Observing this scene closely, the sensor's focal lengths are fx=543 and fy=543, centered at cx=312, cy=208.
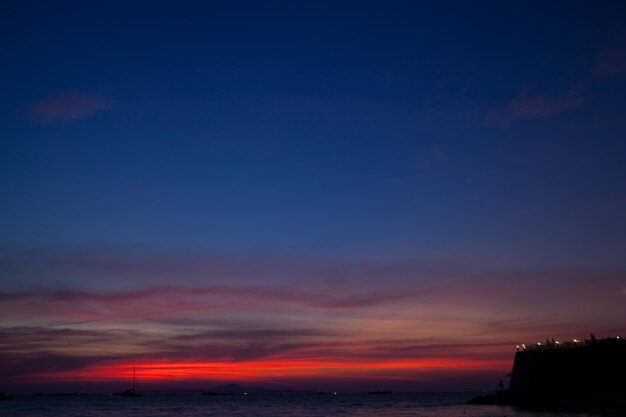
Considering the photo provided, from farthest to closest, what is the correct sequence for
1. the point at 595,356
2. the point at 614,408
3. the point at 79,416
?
the point at 79,416 < the point at 595,356 < the point at 614,408

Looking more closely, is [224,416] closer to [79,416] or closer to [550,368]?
[79,416]

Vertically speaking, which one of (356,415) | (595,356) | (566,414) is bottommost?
(356,415)

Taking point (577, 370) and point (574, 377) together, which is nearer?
point (577, 370)

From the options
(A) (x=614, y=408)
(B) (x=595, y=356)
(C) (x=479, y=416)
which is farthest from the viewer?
(C) (x=479, y=416)

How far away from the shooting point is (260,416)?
86.9m

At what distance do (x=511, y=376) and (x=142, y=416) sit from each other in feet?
196

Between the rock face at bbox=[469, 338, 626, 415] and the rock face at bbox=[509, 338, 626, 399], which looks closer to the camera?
the rock face at bbox=[469, 338, 626, 415]

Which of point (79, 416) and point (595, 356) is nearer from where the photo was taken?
point (595, 356)

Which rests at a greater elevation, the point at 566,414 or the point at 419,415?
the point at 566,414

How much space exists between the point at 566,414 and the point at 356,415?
4051cm

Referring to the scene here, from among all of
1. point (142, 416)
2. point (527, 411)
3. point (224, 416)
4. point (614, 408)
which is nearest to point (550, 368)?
point (527, 411)

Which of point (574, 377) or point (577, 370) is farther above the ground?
point (577, 370)

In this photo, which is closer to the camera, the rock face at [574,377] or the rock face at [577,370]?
the rock face at [574,377]

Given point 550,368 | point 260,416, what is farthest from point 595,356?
point 260,416
